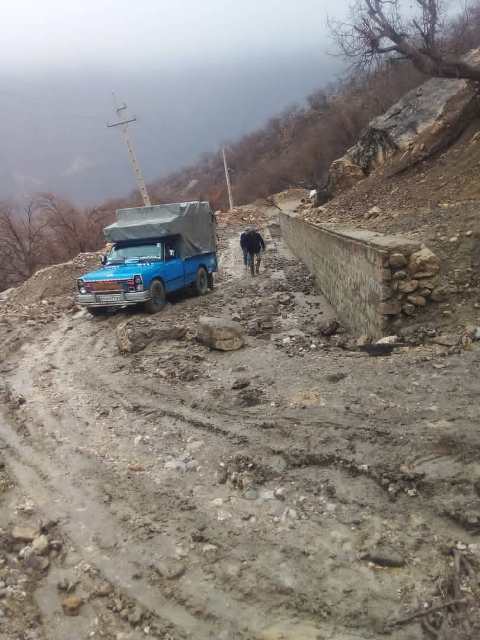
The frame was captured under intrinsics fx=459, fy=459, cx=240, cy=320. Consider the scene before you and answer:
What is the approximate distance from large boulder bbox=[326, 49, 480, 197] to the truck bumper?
9.86m

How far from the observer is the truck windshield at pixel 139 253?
11531 mm

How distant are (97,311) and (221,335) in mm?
4650

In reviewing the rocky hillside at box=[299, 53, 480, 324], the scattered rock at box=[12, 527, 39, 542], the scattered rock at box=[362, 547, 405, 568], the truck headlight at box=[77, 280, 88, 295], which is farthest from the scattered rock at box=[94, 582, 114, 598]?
the truck headlight at box=[77, 280, 88, 295]

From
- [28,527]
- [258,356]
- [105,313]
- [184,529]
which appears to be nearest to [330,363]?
[258,356]

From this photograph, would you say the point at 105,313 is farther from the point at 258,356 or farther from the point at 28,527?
the point at 28,527

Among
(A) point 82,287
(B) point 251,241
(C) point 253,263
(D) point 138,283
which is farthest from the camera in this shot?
(C) point 253,263

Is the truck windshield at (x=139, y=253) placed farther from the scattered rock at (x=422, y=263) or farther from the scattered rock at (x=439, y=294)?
the scattered rock at (x=439, y=294)

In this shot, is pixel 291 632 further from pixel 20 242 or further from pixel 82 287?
pixel 20 242

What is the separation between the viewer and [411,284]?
675cm

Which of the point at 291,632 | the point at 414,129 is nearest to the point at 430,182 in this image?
the point at 414,129

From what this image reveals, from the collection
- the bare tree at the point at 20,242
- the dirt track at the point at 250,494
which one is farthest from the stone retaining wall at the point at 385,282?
the bare tree at the point at 20,242

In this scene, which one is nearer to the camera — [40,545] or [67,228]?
[40,545]

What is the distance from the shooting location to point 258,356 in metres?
7.18

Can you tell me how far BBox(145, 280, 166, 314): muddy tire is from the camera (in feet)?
34.5
